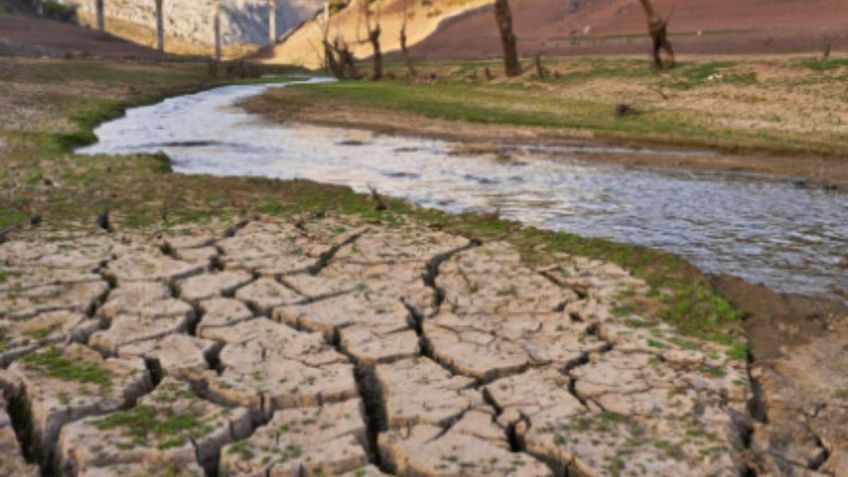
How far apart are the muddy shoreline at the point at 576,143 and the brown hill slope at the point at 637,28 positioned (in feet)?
47.4

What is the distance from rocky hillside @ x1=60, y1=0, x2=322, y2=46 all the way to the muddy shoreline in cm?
6891

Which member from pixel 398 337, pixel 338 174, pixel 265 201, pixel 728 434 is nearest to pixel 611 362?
pixel 728 434

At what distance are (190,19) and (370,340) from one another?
120363 mm

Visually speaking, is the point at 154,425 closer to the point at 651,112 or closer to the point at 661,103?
the point at 651,112

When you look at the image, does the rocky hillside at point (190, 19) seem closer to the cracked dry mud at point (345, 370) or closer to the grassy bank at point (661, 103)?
the grassy bank at point (661, 103)

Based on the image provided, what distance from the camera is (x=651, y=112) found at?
18.4 m

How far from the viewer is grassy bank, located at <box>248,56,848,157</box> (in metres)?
15.4

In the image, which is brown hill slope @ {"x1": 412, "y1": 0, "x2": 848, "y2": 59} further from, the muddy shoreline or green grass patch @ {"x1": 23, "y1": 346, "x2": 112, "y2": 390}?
green grass patch @ {"x1": 23, "y1": 346, "x2": 112, "y2": 390}

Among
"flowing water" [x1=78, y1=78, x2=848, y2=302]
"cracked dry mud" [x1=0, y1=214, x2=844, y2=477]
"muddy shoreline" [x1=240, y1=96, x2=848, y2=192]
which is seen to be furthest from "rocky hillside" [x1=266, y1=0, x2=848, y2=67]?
"cracked dry mud" [x1=0, y1=214, x2=844, y2=477]

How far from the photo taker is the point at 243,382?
409 cm

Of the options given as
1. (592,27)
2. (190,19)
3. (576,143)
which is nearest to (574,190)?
(576,143)

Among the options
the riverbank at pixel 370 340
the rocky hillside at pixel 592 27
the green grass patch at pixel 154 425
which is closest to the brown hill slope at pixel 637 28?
the rocky hillside at pixel 592 27

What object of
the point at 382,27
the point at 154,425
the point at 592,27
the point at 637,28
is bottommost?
the point at 154,425

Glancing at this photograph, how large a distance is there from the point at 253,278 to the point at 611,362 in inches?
94.7
